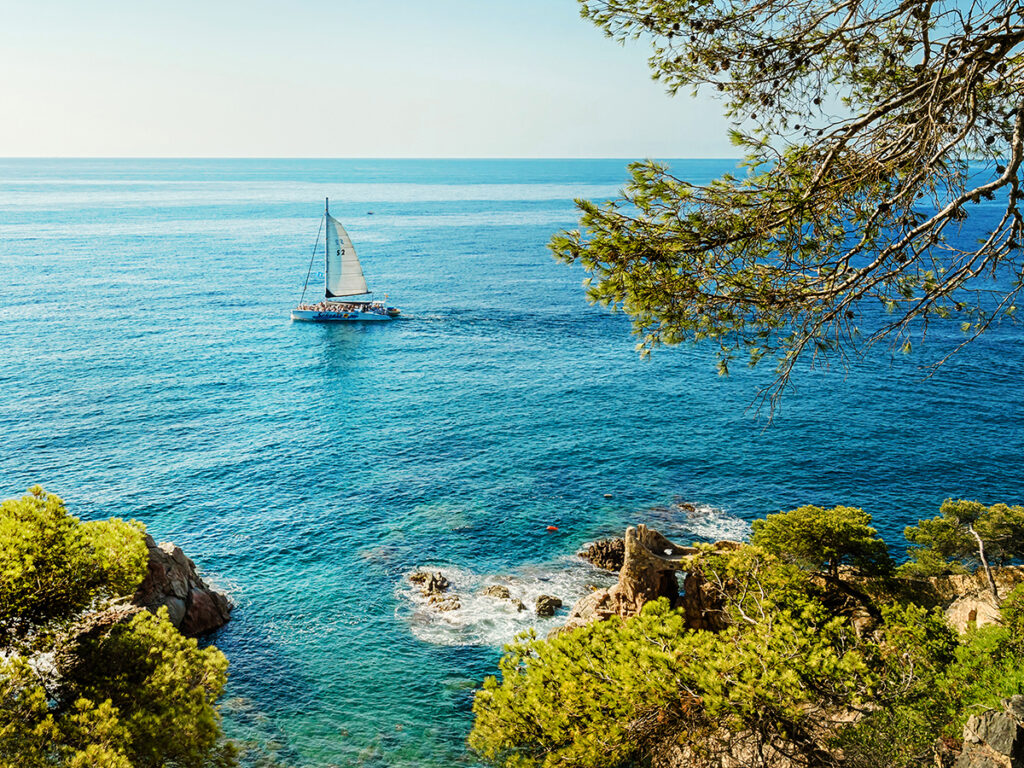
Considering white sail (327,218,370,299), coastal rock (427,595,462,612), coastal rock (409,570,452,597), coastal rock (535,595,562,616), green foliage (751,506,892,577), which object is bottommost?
coastal rock (427,595,462,612)

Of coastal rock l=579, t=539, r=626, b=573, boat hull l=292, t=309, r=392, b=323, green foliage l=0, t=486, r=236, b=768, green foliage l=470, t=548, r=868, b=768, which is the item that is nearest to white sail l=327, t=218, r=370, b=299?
boat hull l=292, t=309, r=392, b=323

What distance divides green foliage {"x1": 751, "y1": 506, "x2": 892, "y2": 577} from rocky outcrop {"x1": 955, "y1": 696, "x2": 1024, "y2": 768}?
16.4 m

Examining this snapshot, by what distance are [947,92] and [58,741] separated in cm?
2378

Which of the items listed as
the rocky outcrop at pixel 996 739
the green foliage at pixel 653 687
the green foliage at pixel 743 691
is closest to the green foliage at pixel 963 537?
the green foliage at pixel 743 691

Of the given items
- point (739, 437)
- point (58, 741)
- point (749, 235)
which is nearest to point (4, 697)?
point (58, 741)

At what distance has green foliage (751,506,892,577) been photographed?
33312 mm

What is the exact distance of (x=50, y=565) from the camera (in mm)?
18672

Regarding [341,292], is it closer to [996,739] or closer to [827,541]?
[827,541]

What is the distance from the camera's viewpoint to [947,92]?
11.9m

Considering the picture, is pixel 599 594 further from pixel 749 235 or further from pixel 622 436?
pixel 749 235

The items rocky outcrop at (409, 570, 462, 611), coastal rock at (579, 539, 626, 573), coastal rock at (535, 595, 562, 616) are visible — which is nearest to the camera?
coastal rock at (535, 595, 562, 616)

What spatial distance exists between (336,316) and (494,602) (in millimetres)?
70154

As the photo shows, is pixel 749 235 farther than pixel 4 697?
No

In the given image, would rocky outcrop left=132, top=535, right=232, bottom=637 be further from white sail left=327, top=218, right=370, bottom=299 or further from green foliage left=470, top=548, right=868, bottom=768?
white sail left=327, top=218, right=370, bottom=299
